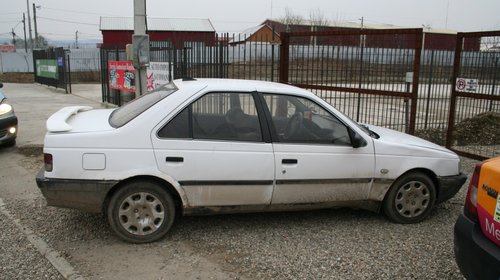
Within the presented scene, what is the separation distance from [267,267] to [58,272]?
1.74 metres

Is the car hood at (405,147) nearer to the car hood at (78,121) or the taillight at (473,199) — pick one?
the taillight at (473,199)

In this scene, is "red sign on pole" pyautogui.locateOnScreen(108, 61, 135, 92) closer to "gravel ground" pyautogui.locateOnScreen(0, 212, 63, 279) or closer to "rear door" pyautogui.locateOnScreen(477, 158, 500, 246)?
"gravel ground" pyautogui.locateOnScreen(0, 212, 63, 279)

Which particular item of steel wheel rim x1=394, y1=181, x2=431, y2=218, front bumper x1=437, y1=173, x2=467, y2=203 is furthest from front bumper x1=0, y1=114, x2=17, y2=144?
front bumper x1=437, y1=173, x2=467, y2=203

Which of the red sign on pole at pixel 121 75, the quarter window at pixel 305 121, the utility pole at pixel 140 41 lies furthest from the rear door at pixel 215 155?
the red sign on pole at pixel 121 75

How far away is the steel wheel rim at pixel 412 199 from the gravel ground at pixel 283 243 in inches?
6.0

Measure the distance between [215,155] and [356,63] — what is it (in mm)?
4895

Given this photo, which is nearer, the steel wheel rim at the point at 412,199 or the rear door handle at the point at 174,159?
the rear door handle at the point at 174,159

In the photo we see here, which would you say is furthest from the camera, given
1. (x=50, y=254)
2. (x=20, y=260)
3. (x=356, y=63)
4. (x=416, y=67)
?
(x=356, y=63)

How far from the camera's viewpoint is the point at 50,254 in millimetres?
4066

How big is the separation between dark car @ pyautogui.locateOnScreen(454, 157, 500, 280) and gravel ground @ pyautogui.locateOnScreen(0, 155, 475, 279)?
0.86m

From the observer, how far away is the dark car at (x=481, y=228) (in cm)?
281

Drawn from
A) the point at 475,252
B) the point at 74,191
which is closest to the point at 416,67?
the point at 475,252

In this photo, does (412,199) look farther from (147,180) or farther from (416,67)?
(416,67)

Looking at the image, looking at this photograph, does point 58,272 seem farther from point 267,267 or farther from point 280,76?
point 280,76
